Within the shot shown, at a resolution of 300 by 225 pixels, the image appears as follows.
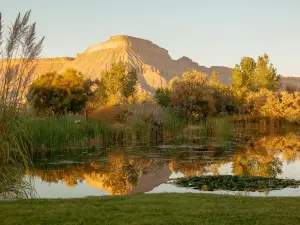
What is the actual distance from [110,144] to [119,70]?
38.6m

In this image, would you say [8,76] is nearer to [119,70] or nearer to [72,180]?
[72,180]

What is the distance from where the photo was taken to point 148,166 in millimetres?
13992

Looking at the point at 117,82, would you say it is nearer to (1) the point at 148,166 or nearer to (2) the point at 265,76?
(2) the point at 265,76

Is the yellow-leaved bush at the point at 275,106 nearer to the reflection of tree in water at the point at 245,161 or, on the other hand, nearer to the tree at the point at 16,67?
the reflection of tree in water at the point at 245,161

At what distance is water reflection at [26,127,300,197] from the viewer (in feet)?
36.2

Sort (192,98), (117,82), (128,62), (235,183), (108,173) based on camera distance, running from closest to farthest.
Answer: (235,183) → (108,173) → (192,98) → (117,82) → (128,62)

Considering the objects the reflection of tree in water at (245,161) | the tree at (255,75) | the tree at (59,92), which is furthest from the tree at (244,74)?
the reflection of tree in water at (245,161)

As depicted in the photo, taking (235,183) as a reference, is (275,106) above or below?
above

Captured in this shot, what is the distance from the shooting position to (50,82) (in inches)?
1289

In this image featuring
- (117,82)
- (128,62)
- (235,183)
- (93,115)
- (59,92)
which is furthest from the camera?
(128,62)

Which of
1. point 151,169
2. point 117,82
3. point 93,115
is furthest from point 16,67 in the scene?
point 117,82

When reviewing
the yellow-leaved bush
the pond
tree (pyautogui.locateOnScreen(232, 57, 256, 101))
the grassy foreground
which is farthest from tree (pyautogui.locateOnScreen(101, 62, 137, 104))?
the grassy foreground

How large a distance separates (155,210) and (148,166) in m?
7.88

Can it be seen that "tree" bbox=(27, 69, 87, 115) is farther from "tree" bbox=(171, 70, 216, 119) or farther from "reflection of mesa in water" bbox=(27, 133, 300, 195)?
"reflection of mesa in water" bbox=(27, 133, 300, 195)
